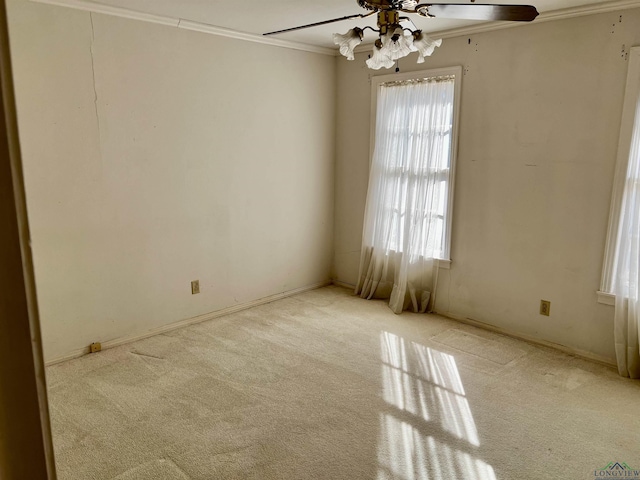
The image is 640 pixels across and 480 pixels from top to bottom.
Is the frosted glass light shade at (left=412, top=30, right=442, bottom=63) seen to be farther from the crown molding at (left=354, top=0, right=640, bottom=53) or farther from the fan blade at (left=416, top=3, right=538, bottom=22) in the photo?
the crown molding at (left=354, top=0, right=640, bottom=53)

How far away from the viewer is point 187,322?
418 cm

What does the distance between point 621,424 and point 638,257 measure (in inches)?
44.8

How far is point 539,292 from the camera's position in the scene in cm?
382

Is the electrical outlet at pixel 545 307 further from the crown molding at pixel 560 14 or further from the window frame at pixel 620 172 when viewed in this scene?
the crown molding at pixel 560 14

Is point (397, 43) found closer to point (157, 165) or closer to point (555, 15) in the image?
point (555, 15)

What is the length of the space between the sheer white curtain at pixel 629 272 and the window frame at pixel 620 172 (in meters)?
0.03

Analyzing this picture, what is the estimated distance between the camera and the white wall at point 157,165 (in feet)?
10.6

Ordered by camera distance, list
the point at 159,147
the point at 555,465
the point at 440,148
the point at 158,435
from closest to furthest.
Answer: the point at 555,465
the point at 158,435
the point at 159,147
the point at 440,148

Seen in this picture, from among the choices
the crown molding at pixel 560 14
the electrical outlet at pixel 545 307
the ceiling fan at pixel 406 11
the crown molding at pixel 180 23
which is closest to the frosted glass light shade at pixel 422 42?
the ceiling fan at pixel 406 11

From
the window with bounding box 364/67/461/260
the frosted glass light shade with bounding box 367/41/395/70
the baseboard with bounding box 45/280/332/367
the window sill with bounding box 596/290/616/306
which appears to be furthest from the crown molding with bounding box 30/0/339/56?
the window sill with bounding box 596/290/616/306

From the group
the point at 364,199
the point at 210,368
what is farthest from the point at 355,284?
the point at 210,368

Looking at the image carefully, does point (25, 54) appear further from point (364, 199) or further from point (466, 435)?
point (466, 435)

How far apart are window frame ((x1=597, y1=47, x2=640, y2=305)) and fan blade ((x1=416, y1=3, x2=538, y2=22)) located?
146 cm

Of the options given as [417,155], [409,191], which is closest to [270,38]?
[417,155]
